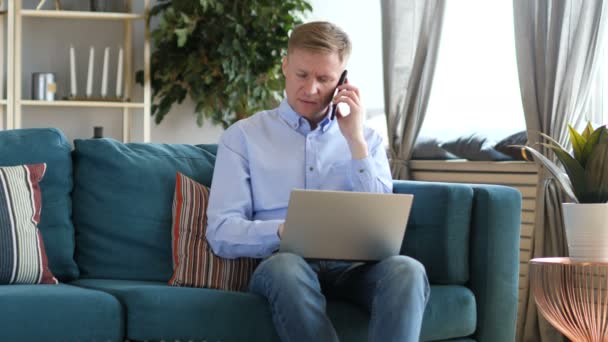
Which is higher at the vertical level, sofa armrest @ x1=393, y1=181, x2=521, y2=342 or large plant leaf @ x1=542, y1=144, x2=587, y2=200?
large plant leaf @ x1=542, y1=144, x2=587, y2=200

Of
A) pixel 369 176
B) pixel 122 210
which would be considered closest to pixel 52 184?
pixel 122 210

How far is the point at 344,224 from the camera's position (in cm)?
204

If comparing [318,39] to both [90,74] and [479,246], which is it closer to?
[479,246]

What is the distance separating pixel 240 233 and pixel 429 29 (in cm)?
202

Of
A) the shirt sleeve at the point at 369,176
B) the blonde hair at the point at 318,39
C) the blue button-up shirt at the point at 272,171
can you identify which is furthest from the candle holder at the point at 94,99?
the shirt sleeve at the point at 369,176

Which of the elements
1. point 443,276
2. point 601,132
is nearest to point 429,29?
point 601,132

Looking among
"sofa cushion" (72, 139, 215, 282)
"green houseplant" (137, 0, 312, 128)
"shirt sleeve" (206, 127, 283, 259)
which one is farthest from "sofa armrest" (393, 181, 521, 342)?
"green houseplant" (137, 0, 312, 128)

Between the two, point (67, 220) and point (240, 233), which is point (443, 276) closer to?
point (240, 233)

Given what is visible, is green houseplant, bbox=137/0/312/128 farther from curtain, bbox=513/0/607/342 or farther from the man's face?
the man's face

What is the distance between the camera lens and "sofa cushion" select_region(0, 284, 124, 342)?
2002 mm

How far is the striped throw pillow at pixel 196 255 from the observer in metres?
2.30

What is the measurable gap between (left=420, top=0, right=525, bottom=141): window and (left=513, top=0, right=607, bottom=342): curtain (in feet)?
1.11

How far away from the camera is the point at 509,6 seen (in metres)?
3.86

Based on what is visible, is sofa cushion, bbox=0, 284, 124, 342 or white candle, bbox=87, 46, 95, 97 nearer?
sofa cushion, bbox=0, 284, 124, 342
